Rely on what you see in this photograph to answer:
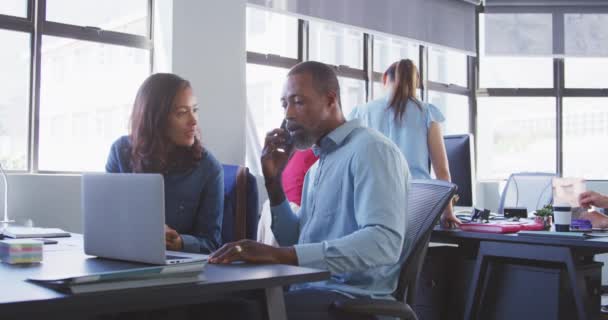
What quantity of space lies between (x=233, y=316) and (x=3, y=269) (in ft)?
1.71

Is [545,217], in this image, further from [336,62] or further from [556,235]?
[336,62]

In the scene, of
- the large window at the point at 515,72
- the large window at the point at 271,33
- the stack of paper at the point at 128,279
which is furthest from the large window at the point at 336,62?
the stack of paper at the point at 128,279

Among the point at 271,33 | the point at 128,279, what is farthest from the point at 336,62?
the point at 128,279

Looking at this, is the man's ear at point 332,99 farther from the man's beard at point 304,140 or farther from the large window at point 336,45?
the large window at point 336,45

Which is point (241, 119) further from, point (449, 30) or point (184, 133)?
point (449, 30)

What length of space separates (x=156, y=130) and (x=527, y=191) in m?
3.06

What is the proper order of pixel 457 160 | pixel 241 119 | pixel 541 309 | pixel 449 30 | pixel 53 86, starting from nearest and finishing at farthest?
pixel 541 309 < pixel 457 160 < pixel 53 86 < pixel 241 119 < pixel 449 30

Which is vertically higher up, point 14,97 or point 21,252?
point 14,97

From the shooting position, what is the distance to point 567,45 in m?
6.58

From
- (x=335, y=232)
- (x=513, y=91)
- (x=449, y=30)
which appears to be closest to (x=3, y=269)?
(x=335, y=232)

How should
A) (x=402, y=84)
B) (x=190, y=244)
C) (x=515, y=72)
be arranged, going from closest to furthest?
(x=190, y=244)
(x=402, y=84)
(x=515, y=72)

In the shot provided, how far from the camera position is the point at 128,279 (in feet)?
3.73

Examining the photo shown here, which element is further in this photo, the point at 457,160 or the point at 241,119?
the point at 241,119

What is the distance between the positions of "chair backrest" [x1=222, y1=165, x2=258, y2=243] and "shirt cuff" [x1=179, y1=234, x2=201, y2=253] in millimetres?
235
